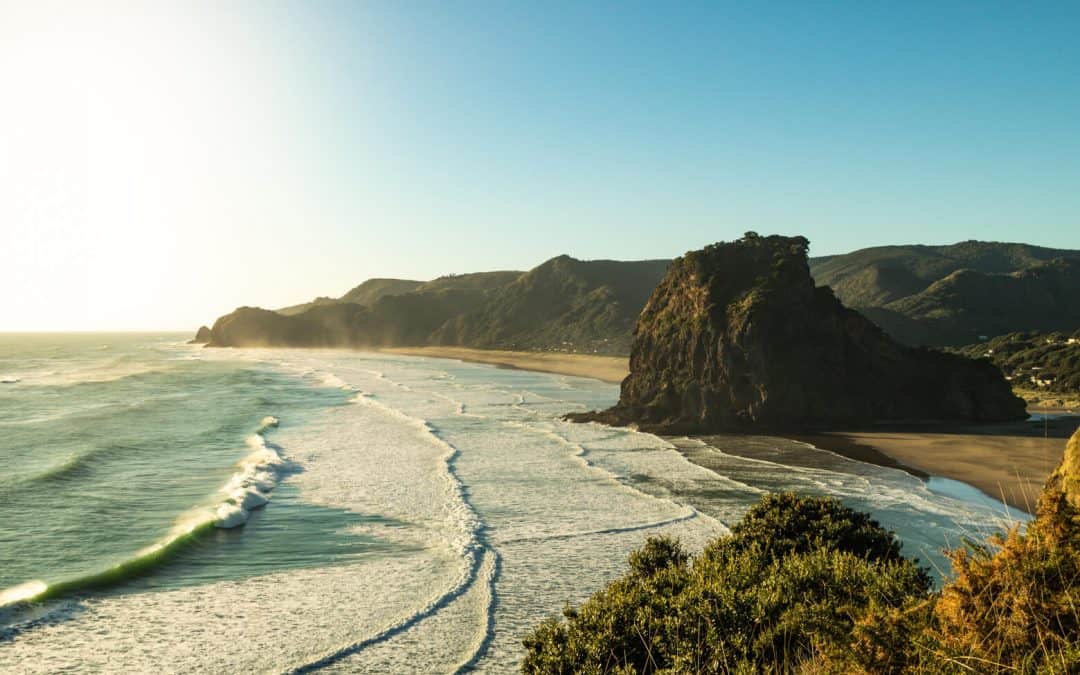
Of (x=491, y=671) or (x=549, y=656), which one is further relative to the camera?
(x=491, y=671)

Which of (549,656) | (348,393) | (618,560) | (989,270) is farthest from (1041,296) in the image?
(549,656)

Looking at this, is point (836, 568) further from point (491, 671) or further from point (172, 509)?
point (172, 509)

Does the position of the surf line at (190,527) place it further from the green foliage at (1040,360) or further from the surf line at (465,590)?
the green foliage at (1040,360)

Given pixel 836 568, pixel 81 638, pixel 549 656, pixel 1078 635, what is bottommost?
pixel 81 638

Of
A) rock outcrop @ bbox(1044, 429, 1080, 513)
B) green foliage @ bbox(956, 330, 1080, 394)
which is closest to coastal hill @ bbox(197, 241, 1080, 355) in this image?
green foliage @ bbox(956, 330, 1080, 394)

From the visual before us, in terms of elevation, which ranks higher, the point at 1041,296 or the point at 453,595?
the point at 1041,296

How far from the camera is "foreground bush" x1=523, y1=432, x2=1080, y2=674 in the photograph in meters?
5.82

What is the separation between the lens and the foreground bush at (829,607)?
19.1 feet

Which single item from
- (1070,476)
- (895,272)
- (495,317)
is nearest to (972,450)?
(1070,476)

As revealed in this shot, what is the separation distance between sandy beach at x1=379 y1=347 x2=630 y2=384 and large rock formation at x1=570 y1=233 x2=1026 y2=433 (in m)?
27.9

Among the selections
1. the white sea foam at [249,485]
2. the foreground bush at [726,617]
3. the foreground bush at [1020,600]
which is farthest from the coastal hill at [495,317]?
the foreground bush at [1020,600]

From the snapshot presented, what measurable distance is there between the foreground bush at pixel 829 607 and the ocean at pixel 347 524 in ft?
6.93

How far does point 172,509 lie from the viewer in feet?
75.5

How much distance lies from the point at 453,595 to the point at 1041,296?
5639 inches
